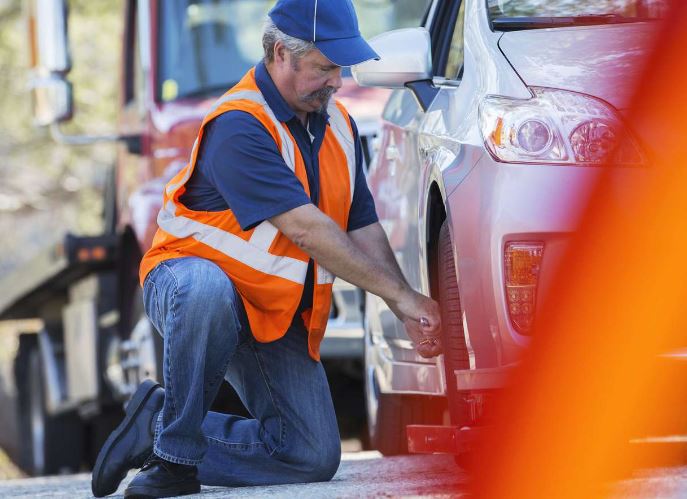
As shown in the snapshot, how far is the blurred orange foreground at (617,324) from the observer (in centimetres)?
364

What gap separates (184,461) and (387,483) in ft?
1.88

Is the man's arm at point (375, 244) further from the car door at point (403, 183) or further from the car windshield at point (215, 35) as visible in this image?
the car windshield at point (215, 35)

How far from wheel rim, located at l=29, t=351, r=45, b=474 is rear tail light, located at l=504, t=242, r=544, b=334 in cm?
668

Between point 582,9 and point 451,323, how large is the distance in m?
0.98

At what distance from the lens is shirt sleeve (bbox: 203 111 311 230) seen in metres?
4.14

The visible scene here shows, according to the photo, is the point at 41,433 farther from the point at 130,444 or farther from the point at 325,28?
the point at 325,28

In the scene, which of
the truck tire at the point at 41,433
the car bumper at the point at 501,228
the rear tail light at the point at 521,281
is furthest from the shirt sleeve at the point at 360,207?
the truck tire at the point at 41,433

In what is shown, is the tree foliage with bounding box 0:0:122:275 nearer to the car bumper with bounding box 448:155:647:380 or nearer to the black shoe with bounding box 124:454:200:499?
the black shoe with bounding box 124:454:200:499

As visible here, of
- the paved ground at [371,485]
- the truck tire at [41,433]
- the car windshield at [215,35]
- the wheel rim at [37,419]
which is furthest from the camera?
the wheel rim at [37,419]

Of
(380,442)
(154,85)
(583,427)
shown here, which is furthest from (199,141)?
(154,85)

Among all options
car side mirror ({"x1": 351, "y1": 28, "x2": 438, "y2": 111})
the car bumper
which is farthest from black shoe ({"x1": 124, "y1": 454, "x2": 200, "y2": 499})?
car side mirror ({"x1": 351, "y1": 28, "x2": 438, "y2": 111})

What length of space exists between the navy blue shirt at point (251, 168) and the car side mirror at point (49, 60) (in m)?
3.02

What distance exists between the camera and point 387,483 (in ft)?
13.9

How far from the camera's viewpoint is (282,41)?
431cm
